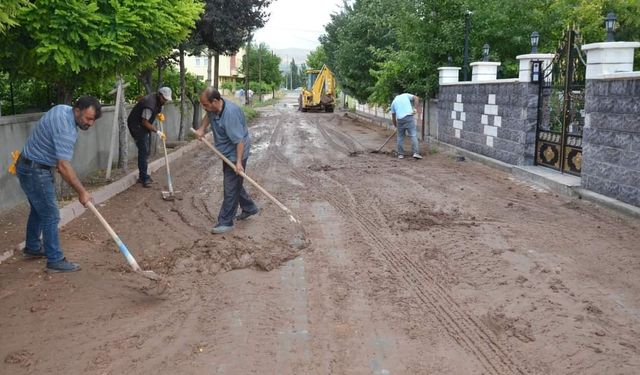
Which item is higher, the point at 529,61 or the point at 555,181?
the point at 529,61

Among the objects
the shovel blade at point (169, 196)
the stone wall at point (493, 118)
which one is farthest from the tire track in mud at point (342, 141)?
the shovel blade at point (169, 196)

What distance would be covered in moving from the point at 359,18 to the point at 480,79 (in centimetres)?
1319

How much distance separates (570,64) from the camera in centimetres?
984

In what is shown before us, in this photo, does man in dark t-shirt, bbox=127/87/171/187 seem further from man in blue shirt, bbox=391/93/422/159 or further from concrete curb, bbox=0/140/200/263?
man in blue shirt, bbox=391/93/422/159

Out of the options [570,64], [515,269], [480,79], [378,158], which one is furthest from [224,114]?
[480,79]

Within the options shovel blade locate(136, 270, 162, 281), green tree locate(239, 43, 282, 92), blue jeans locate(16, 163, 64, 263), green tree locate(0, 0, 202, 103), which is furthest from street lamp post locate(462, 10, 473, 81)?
green tree locate(239, 43, 282, 92)

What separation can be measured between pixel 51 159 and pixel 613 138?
6773 millimetres

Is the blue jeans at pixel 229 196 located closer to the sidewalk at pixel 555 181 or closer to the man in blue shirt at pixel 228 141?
the man in blue shirt at pixel 228 141

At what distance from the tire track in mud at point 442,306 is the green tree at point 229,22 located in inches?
396

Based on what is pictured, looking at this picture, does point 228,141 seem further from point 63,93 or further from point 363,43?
point 363,43

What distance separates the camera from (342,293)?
499 centimetres

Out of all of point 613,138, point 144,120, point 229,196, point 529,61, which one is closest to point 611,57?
point 613,138

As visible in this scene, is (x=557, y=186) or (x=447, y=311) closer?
(x=447, y=311)

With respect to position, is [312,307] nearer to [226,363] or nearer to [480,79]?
[226,363]
